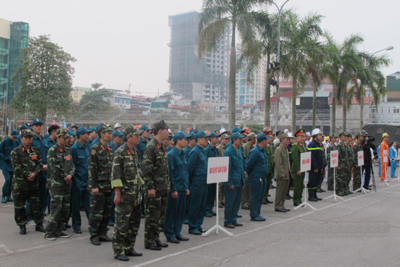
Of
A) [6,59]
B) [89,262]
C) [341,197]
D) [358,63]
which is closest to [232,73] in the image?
[341,197]

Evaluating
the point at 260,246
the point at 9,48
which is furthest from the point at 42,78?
the point at 9,48

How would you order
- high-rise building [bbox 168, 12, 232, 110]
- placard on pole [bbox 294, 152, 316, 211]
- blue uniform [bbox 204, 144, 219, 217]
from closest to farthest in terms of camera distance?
blue uniform [bbox 204, 144, 219, 217], placard on pole [bbox 294, 152, 316, 211], high-rise building [bbox 168, 12, 232, 110]

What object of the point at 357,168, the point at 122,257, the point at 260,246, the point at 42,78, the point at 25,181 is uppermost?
the point at 42,78

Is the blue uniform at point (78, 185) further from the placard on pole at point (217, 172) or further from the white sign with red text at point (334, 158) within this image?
the white sign with red text at point (334, 158)

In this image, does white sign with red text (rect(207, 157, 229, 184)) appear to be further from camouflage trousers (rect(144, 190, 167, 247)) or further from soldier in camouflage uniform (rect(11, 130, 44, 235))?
soldier in camouflage uniform (rect(11, 130, 44, 235))

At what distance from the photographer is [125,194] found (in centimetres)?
580

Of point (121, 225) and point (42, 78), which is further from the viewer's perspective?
point (42, 78)

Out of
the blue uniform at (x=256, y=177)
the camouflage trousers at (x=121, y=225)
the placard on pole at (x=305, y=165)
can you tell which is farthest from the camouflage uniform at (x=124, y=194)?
the placard on pole at (x=305, y=165)

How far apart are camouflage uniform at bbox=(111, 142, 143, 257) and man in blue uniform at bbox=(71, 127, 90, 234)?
2046 millimetres

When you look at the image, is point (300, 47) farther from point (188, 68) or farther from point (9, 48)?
point (188, 68)

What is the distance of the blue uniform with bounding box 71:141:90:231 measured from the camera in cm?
759

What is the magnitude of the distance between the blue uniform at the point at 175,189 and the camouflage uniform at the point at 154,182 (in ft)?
1.51

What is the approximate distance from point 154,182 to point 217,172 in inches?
66.9

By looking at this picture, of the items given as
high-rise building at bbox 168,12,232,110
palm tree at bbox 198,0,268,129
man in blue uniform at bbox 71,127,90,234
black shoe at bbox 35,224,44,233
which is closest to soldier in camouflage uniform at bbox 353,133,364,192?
palm tree at bbox 198,0,268,129
